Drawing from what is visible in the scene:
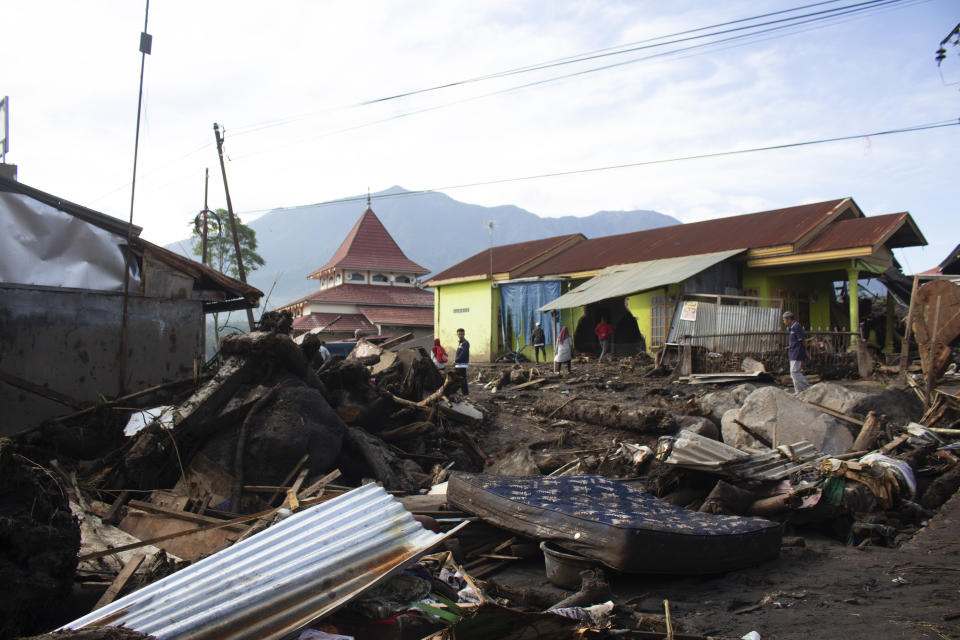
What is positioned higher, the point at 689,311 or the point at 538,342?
the point at 689,311

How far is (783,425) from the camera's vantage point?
848cm

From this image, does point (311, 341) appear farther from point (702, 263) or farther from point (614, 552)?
point (702, 263)

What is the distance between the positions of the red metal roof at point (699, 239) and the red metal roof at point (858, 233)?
40 centimetres

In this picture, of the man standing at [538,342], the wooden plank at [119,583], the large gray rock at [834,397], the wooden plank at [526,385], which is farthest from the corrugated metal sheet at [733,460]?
the man standing at [538,342]

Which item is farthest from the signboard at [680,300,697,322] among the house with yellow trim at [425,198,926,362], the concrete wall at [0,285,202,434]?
the concrete wall at [0,285,202,434]

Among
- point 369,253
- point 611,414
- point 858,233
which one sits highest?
point 369,253

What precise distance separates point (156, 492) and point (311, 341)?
295 centimetres

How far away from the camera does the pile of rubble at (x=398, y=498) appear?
3.38 metres

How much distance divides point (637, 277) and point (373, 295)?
21.1m

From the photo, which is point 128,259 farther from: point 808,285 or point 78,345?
point 808,285

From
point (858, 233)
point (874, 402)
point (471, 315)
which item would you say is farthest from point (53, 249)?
point (858, 233)

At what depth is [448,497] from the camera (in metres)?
5.73

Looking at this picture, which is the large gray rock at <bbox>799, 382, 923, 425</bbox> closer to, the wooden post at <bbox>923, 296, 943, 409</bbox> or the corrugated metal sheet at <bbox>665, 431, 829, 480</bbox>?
the wooden post at <bbox>923, 296, 943, 409</bbox>

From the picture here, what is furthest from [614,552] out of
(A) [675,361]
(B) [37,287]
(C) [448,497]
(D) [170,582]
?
(A) [675,361]
